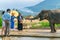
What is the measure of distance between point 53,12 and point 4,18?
4.03 meters

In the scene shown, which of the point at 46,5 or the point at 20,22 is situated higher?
the point at 46,5

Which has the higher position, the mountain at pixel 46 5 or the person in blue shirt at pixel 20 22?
the mountain at pixel 46 5

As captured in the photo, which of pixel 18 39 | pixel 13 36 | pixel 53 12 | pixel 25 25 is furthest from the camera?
pixel 25 25

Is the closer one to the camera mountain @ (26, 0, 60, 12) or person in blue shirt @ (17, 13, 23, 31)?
person in blue shirt @ (17, 13, 23, 31)

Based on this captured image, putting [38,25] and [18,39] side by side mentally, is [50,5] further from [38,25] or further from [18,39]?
[18,39]

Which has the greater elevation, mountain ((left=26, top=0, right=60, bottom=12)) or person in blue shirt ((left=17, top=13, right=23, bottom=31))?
mountain ((left=26, top=0, right=60, bottom=12))

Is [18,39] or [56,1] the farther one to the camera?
[56,1]

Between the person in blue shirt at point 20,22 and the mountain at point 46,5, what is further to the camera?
the mountain at point 46,5

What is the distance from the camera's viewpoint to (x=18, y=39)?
14680 mm

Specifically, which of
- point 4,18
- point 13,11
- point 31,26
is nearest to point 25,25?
point 31,26

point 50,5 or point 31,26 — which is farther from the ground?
point 50,5

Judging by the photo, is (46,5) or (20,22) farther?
(46,5)

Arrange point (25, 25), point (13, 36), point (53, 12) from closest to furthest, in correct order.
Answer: point (13, 36)
point (53, 12)
point (25, 25)

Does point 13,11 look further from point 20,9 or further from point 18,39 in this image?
point 18,39
